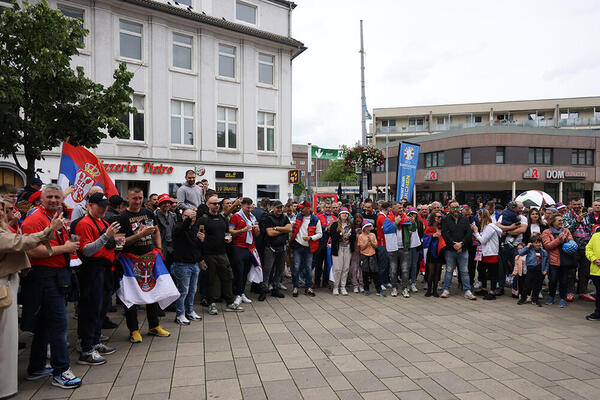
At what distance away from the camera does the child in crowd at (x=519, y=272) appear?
7910 mm

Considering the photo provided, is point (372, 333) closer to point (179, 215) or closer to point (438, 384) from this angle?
point (438, 384)

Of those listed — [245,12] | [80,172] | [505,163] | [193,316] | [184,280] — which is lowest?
[193,316]

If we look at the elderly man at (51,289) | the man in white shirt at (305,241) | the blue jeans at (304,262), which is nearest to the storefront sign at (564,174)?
the man in white shirt at (305,241)

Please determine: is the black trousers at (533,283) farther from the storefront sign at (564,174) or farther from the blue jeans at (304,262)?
the storefront sign at (564,174)

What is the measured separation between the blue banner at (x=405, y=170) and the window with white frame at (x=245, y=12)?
46.6ft

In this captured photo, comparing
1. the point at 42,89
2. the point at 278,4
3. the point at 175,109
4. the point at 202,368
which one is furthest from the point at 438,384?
the point at 278,4

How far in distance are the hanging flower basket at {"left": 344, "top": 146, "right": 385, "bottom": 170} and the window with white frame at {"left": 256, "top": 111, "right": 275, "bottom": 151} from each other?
8576 millimetres

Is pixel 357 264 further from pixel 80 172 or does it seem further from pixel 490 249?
pixel 80 172

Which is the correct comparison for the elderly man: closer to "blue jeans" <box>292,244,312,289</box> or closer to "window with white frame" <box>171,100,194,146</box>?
"blue jeans" <box>292,244,312,289</box>

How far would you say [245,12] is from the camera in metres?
22.0

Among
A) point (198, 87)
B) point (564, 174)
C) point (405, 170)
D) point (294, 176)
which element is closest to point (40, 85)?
point (405, 170)

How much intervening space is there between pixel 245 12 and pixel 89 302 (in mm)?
21063

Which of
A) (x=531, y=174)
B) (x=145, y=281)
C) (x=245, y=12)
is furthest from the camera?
(x=531, y=174)

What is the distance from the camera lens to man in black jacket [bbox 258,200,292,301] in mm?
7988
